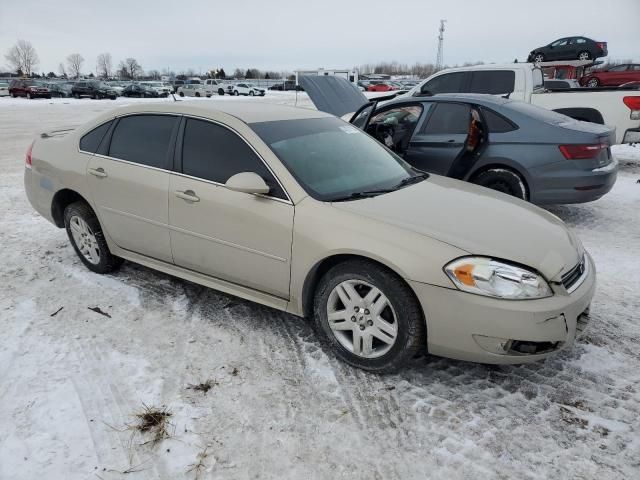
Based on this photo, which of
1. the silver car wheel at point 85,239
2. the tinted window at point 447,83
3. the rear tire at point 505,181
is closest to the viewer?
the silver car wheel at point 85,239

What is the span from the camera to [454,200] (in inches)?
133

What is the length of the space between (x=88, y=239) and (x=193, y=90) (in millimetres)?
41750

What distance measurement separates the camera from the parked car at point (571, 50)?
2248 cm

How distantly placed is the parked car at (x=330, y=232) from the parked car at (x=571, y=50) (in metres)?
23.4

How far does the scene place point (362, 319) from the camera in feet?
9.66

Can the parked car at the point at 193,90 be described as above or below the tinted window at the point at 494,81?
above

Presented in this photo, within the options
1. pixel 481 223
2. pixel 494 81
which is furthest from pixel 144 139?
pixel 494 81

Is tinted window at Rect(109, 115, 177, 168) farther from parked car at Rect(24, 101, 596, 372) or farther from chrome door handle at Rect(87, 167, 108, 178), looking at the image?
chrome door handle at Rect(87, 167, 108, 178)

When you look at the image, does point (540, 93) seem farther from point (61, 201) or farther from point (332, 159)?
point (61, 201)

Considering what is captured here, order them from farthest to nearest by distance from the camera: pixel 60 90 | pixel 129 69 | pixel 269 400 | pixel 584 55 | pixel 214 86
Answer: pixel 129 69
pixel 214 86
pixel 60 90
pixel 584 55
pixel 269 400

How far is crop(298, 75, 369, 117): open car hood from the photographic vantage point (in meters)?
7.90

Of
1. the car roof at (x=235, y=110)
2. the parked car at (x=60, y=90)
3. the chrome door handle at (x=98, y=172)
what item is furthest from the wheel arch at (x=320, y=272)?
the parked car at (x=60, y=90)

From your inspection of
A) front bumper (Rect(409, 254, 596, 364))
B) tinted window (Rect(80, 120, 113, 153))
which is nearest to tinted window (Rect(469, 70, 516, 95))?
tinted window (Rect(80, 120, 113, 153))

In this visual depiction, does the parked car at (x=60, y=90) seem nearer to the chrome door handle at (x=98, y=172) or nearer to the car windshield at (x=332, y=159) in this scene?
the chrome door handle at (x=98, y=172)
